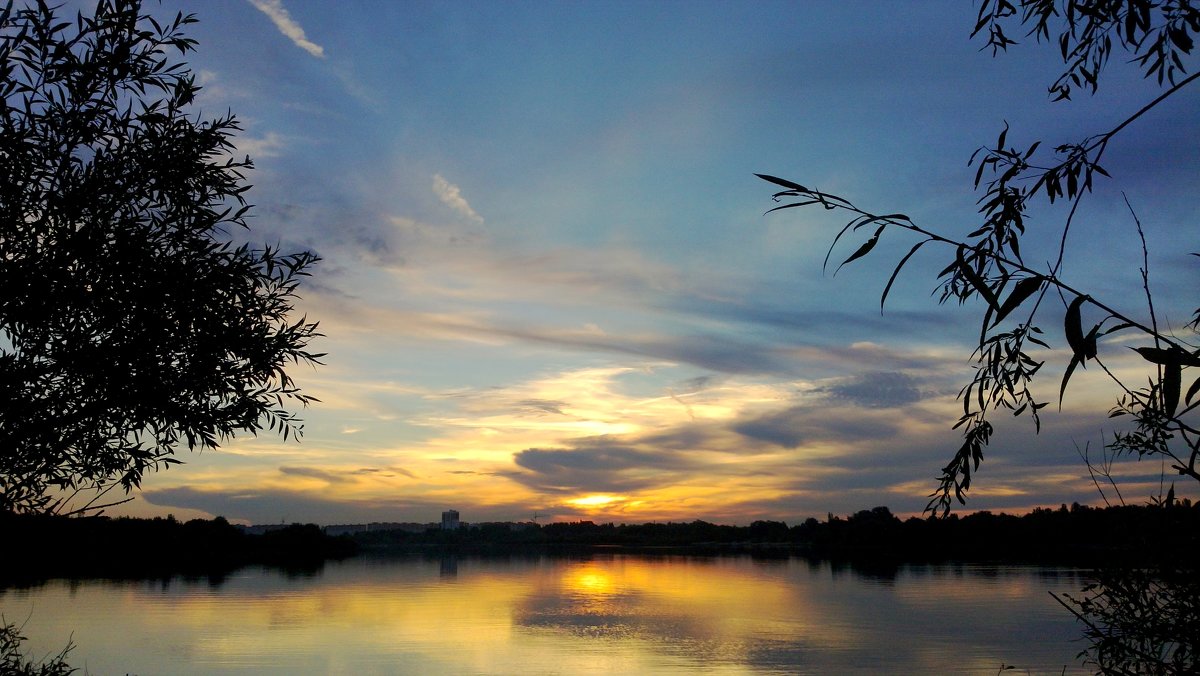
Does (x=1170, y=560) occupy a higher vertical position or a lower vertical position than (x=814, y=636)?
higher

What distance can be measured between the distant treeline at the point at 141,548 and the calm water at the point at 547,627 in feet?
12.5

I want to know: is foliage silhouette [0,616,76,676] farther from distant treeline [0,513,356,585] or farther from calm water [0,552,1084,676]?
calm water [0,552,1084,676]

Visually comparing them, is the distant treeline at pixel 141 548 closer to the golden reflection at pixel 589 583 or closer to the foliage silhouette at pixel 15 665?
the foliage silhouette at pixel 15 665

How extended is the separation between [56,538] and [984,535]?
99.3 m

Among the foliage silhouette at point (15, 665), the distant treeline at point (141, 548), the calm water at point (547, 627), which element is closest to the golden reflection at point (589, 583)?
the calm water at point (547, 627)

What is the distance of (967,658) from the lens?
111 ft

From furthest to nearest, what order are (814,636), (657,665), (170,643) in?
(814,636), (170,643), (657,665)

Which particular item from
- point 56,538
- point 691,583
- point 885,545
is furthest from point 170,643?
point 885,545

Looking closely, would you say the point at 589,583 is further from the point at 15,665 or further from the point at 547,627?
the point at 15,665

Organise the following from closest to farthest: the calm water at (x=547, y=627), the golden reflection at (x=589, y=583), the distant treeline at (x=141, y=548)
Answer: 1. the distant treeline at (x=141, y=548)
2. the calm water at (x=547, y=627)
3. the golden reflection at (x=589, y=583)

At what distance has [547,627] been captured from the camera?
143ft

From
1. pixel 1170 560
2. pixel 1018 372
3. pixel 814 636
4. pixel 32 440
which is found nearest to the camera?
pixel 1018 372

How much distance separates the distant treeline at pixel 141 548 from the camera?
901 cm

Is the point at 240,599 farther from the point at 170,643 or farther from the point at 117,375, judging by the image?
the point at 117,375
